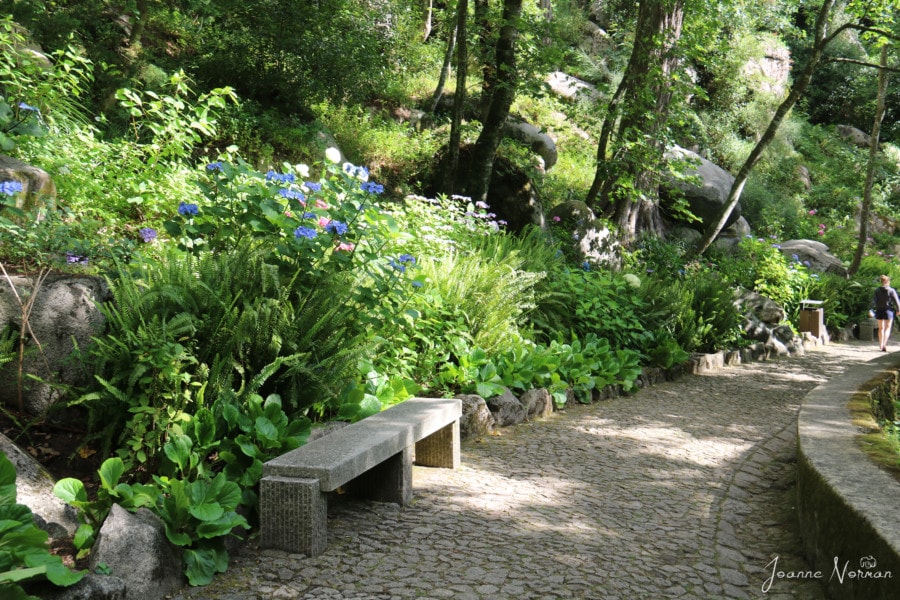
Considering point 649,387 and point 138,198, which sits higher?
point 138,198

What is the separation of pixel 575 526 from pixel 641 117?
27.0 feet

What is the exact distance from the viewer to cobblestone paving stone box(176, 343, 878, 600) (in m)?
2.90

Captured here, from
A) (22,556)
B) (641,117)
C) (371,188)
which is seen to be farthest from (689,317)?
(22,556)

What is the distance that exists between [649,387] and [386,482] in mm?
4545

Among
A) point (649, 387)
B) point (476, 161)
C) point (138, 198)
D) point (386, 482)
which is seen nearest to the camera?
point (386, 482)

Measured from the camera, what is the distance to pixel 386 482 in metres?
3.74

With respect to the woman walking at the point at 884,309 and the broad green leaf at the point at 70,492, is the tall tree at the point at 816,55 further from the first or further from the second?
the broad green leaf at the point at 70,492

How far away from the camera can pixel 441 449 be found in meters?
4.44

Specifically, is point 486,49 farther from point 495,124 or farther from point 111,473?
point 111,473

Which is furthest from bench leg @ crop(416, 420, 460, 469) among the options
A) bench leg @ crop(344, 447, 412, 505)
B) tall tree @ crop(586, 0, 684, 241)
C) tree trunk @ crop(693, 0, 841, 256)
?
tree trunk @ crop(693, 0, 841, 256)

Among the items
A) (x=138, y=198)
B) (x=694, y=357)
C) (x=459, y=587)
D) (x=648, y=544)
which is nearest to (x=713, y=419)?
(x=694, y=357)

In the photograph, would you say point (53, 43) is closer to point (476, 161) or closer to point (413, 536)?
point (476, 161)

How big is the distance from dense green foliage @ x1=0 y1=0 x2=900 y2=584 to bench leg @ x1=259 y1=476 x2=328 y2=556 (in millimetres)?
164
